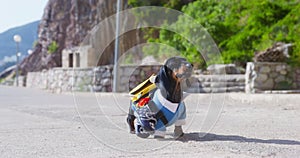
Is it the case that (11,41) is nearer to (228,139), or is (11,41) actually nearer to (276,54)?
(276,54)

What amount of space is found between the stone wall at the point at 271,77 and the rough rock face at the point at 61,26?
17.1 m

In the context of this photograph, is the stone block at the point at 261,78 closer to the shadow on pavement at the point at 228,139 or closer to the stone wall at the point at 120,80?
the stone wall at the point at 120,80

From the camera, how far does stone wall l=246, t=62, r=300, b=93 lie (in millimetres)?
9758

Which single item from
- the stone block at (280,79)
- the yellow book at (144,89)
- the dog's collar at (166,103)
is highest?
the yellow book at (144,89)

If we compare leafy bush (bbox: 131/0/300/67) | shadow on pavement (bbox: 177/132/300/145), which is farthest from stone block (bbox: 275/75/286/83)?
shadow on pavement (bbox: 177/132/300/145)

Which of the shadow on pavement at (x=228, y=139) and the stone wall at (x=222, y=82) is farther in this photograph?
the stone wall at (x=222, y=82)

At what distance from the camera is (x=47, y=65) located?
36938 mm

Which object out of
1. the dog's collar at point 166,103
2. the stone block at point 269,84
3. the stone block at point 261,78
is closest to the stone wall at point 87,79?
the stone block at point 261,78

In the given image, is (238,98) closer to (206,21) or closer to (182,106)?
(182,106)

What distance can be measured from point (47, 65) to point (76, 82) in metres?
23.6

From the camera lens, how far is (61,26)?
119 ft

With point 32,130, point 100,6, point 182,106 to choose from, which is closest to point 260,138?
point 182,106

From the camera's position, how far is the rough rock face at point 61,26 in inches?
1169

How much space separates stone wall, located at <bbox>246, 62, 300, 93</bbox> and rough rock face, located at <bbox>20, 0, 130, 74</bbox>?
17128mm
